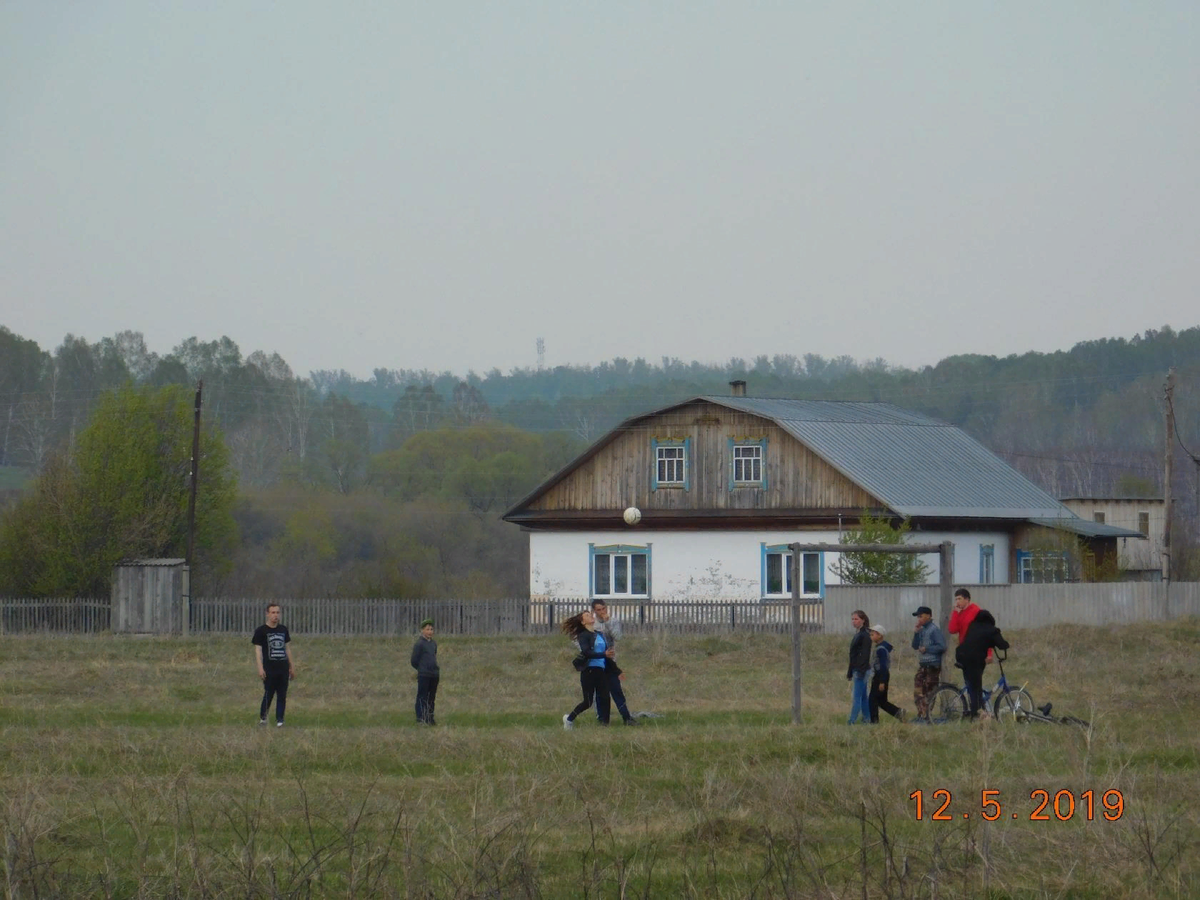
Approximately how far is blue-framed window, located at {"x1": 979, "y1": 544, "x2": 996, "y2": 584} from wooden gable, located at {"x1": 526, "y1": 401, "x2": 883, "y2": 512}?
15.8 ft

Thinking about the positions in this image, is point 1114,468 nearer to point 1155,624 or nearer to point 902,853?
point 1155,624

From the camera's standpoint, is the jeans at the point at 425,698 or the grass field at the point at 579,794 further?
the jeans at the point at 425,698

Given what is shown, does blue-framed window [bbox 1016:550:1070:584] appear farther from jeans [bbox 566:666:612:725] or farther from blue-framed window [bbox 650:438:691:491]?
jeans [bbox 566:666:612:725]

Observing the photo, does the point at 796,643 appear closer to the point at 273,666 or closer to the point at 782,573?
the point at 273,666

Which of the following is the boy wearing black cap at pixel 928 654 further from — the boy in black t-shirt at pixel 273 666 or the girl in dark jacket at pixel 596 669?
the boy in black t-shirt at pixel 273 666

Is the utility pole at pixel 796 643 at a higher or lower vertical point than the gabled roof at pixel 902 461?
lower

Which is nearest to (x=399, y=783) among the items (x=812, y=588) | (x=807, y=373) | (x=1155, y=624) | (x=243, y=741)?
(x=243, y=741)

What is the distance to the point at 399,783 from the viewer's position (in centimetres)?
1325

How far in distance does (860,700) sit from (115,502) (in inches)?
1426

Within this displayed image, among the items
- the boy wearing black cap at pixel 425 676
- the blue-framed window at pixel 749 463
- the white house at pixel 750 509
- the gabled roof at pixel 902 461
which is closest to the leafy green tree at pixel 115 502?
the gabled roof at pixel 902 461

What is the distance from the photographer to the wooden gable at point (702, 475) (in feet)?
148

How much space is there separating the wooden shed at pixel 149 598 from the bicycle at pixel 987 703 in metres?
28.6

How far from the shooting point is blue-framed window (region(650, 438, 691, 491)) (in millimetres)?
46969

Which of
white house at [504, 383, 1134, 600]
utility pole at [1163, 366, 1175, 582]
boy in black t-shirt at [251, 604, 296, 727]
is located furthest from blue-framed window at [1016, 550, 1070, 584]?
boy in black t-shirt at [251, 604, 296, 727]
